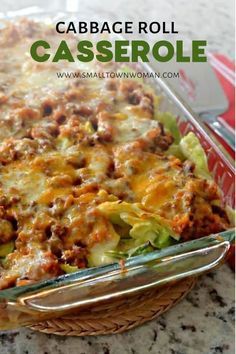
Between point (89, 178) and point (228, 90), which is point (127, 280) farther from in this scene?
point (228, 90)

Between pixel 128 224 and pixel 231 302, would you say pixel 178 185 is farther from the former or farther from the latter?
pixel 231 302

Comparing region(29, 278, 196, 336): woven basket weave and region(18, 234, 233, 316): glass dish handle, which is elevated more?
region(18, 234, 233, 316): glass dish handle

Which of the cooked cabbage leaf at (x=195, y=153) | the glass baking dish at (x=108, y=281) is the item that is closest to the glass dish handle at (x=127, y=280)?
the glass baking dish at (x=108, y=281)

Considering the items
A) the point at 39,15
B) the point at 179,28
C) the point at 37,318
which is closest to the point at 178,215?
the point at 37,318

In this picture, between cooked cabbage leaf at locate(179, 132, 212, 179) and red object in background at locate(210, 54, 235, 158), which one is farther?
red object in background at locate(210, 54, 235, 158)

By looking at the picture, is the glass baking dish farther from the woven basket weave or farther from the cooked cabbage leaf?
the cooked cabbage leaf

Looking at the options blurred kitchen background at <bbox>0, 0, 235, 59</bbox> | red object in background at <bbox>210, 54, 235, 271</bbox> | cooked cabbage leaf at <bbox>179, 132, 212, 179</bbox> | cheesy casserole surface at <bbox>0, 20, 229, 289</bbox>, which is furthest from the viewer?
blurred kitchen background at <bbox>0, 0, 235, 59</bbox>

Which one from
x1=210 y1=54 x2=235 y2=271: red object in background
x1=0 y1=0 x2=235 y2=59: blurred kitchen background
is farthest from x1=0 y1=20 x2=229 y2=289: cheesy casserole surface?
x1=0 y1=0 x2=235 y2=59: blurred kitchen background
